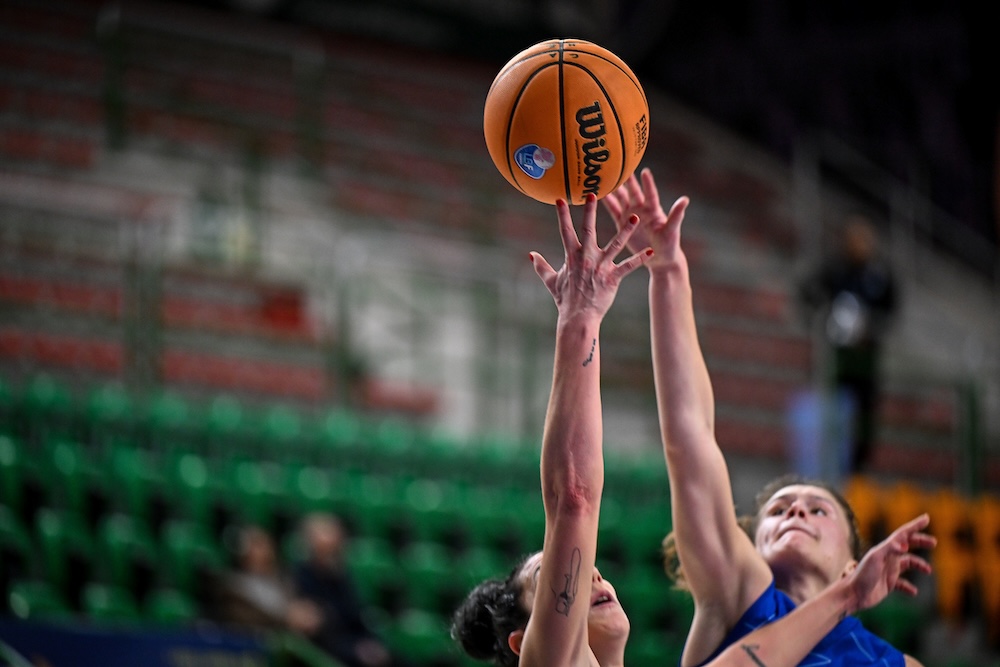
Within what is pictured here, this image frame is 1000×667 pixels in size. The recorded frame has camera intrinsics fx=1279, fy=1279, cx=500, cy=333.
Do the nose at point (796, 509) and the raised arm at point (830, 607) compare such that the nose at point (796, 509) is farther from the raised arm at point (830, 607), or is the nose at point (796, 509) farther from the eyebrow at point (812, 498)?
the raised arm at point (830, 607)

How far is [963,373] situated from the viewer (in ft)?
29.3

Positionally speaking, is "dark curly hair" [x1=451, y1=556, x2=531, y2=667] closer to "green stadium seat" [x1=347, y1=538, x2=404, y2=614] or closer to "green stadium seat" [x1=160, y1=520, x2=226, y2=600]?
"green stadium seat" [x1=160, y1=520, x2=226, y2=600]

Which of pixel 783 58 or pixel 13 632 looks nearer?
pixel 13 632

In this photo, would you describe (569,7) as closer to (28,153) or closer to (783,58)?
(783,58)

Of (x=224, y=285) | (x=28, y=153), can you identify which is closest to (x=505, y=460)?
(x=224, y=285)

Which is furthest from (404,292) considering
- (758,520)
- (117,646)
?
(758,520)

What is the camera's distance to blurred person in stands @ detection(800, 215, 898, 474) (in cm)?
814

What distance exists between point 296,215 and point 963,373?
16.6 feet

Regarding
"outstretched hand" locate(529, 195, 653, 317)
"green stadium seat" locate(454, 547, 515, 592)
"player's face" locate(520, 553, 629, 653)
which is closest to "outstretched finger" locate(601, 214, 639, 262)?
"outstretched hand" locate(529, 195, 653, 317)

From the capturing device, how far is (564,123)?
2652 mm

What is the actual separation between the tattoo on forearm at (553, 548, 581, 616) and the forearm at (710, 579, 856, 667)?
549mm

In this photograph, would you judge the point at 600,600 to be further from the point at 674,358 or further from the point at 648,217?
the point at 648,217

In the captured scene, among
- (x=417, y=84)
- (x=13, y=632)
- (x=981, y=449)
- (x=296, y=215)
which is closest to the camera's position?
(x=13, y=632)

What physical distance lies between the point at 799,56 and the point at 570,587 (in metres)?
12.2
